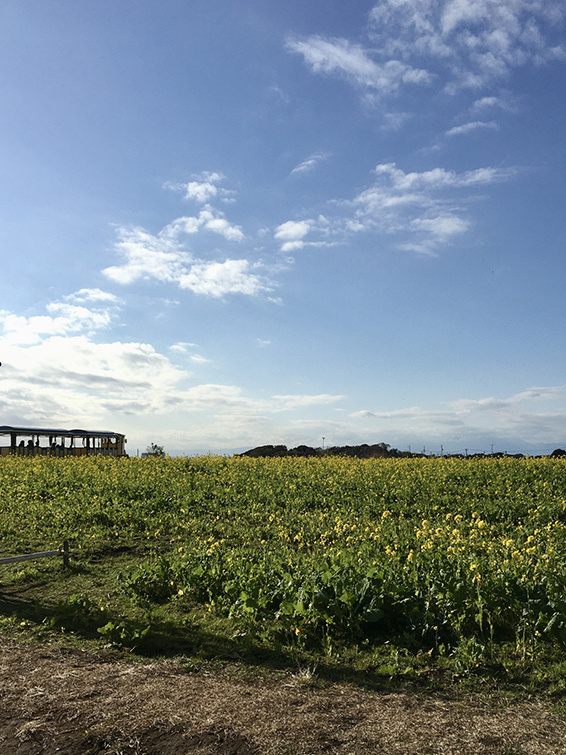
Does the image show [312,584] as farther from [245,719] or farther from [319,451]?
[319,451]

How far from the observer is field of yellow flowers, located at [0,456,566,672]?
5.54 m

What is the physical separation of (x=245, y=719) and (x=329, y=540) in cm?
652

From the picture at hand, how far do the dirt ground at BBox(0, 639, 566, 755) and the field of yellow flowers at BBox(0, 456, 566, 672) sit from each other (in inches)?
40.8

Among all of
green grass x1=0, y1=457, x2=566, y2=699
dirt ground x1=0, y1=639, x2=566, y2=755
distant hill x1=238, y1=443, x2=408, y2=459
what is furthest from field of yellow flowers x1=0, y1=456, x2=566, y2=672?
distant hill x1=238, y1=443, x2=408, y2=459

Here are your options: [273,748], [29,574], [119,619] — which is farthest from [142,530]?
[273,748]

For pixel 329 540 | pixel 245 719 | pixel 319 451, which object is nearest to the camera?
pixel 245 719

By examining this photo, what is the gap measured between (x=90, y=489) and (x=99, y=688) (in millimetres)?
11375

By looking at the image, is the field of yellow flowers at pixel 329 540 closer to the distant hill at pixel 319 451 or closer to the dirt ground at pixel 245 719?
the dirt ground at pixel 245 719

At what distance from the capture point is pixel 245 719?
12.5 ft

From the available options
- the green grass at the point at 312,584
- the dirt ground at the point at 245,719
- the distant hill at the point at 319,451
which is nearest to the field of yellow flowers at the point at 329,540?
the green grass at the point at 312,584

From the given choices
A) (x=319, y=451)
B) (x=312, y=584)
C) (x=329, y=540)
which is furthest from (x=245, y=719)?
(x=319, y=451)

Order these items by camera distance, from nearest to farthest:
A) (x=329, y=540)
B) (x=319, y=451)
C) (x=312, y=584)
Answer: (x=312, y=584)
(x=329, y=540)
(x=319, y=451)

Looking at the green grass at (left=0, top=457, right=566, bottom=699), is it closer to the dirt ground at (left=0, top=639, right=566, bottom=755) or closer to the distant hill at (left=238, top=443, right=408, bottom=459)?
the dirt ground at (left=0, top=639, right=566, bottom=755)

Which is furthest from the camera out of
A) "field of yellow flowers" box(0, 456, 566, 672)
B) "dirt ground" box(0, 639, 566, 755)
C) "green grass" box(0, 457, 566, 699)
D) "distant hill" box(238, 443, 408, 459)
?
"distant hill" box(238, 443, 408, 459)
